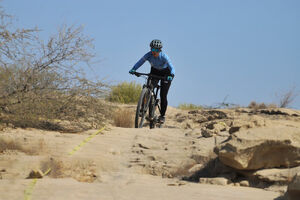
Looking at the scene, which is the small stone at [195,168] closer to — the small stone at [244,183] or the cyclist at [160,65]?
the small stone at [244,183]

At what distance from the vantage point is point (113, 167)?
6957mm

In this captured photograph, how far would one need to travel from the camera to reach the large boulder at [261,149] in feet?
19.8

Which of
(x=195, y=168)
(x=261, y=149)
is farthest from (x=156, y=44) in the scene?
(x=261, y=149)

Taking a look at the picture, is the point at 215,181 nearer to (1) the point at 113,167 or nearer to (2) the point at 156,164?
(2) the point at 156,164

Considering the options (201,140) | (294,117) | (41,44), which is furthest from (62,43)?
(294,117)

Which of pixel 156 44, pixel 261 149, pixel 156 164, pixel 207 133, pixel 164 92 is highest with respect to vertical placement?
pixel 156 44

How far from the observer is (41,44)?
8891mm

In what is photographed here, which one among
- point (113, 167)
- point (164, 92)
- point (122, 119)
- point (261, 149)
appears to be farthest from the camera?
point (122, 119)

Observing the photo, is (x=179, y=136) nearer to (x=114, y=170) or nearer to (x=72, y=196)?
(x=114, y=170)

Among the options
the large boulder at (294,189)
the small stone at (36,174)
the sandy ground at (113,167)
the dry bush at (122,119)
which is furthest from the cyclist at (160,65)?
the large boulder at (294,189)

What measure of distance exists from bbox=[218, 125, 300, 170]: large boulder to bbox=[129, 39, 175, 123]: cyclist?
→ 3.66 metres

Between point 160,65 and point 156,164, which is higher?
point 160,65

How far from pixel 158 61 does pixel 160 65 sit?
0.36 ft

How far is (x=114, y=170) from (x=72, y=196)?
6.56 feet
